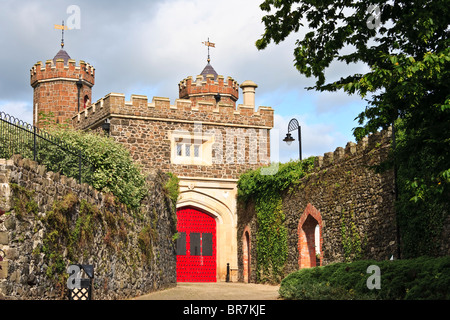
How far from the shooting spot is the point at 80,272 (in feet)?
43.2

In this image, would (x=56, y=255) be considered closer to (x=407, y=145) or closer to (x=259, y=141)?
(x=407, y=145)

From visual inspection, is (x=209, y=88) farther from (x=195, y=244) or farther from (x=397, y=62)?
(x=397, y=62)

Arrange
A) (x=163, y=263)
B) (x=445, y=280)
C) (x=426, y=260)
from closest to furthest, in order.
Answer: (x=445, y=280), (x=426, y=260), (x=163, y=263)

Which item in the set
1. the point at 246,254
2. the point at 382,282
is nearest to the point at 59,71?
the point at 246,254

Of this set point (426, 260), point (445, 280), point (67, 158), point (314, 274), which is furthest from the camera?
point (314, 274)

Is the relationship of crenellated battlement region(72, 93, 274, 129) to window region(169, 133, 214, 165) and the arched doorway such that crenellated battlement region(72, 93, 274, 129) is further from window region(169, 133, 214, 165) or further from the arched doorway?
the arched doorway

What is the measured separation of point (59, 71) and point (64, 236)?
19.4m

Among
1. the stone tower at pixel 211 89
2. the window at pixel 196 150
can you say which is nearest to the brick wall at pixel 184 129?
the window at pixel 196 150

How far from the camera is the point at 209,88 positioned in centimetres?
3091

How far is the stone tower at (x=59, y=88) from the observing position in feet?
101

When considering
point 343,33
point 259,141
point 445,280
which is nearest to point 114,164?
point 343,33

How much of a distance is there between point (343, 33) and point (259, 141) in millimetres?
16830

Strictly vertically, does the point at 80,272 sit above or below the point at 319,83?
below

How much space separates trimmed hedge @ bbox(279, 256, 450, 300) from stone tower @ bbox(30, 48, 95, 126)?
17.3 meters
